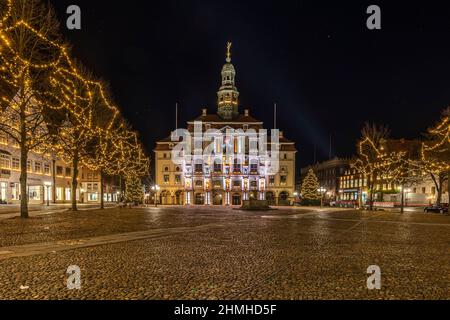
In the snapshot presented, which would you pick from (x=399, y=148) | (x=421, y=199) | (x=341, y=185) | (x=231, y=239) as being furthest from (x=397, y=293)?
(x=341, y=185)

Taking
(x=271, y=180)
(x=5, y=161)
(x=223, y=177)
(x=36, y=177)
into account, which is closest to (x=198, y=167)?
(x=223, y=177)

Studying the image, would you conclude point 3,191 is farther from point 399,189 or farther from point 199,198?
point 399,189

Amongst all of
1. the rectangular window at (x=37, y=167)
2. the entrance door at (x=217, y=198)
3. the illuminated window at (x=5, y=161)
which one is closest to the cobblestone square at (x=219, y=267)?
the illuminated window at (x=5, y=161)

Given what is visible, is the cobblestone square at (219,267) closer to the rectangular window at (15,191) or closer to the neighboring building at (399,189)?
the rectangular window at (15,191)

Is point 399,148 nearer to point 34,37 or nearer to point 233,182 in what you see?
point 233,182

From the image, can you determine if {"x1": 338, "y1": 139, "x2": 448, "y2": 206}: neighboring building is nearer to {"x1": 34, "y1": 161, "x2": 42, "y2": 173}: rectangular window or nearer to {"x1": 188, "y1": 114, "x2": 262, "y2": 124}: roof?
{"x1": 188, "y1": 114, "x2": 262, "y2": 124}: roof

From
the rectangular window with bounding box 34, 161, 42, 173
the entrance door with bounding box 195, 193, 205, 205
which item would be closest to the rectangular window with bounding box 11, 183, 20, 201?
the rectangular window with bounding box 34, 161, 42, 173

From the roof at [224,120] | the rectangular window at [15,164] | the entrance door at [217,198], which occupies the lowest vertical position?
the entrance door at [217,198]

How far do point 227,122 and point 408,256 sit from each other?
73.8 meters

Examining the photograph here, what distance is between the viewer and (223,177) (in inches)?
3140

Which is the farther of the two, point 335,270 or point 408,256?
point 408,256

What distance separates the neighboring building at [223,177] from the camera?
79.6 m

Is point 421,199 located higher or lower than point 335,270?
lower

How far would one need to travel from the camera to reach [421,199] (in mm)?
67438
